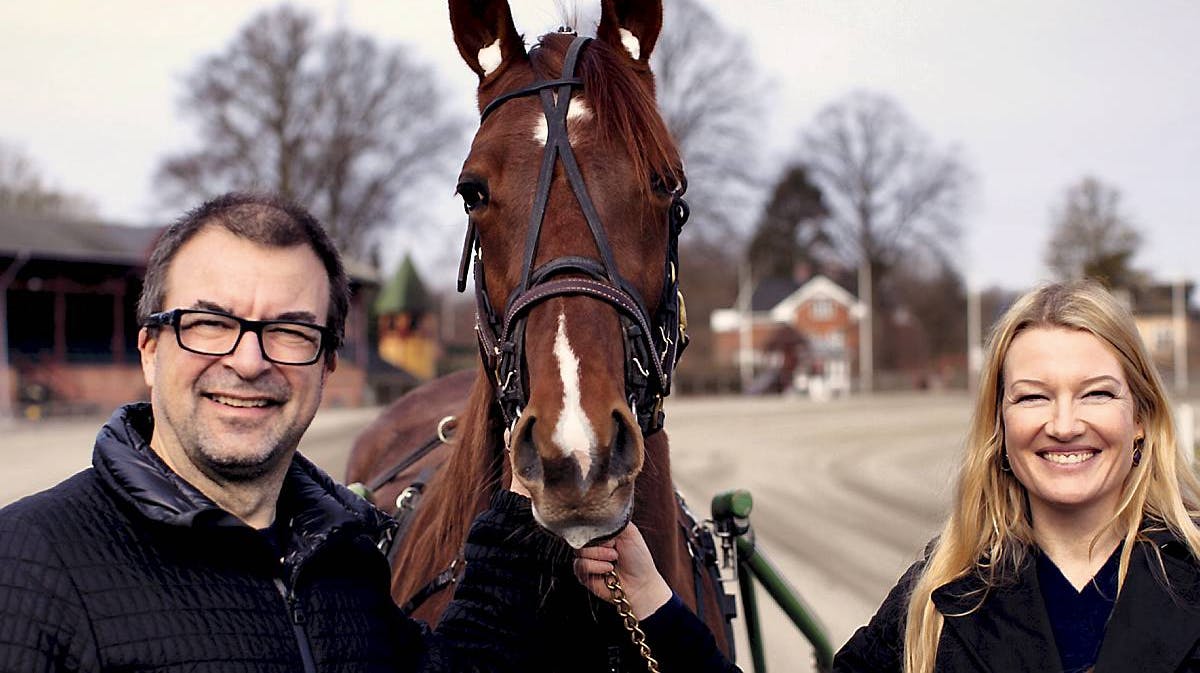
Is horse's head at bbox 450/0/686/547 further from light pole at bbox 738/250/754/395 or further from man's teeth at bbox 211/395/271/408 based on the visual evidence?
light pole at bbox 738/250/754/395

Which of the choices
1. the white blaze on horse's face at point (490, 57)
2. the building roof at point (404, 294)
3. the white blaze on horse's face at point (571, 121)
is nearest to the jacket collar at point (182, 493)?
the white blaze on horse's face at point (571, 121)

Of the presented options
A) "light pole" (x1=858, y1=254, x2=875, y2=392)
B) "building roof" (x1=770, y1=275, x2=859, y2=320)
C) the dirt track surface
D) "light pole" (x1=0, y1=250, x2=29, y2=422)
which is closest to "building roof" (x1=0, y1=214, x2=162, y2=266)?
"light pole" (x1=0, y1=250, x2=29, y2=422)

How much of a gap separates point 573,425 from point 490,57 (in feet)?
3.67

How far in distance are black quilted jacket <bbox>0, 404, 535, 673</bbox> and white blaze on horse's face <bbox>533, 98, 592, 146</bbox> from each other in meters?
0.86

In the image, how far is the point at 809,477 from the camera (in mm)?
13352

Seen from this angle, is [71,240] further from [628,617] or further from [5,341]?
[628,617]

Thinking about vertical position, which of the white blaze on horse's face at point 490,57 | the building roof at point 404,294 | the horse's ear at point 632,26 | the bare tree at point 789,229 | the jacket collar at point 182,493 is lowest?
the jacket collar at point 182,493

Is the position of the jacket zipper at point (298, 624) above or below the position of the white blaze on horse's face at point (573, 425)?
below

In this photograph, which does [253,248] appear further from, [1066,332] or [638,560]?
[1066,332]

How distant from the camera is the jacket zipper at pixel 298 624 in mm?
1650

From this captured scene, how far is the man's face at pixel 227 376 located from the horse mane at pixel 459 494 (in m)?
0.73

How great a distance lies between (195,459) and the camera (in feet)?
5.70

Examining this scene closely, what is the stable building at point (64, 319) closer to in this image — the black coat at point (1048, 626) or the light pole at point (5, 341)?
the light pole at point (5, 341)

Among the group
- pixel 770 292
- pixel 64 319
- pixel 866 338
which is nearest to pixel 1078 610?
pixel 64 319
